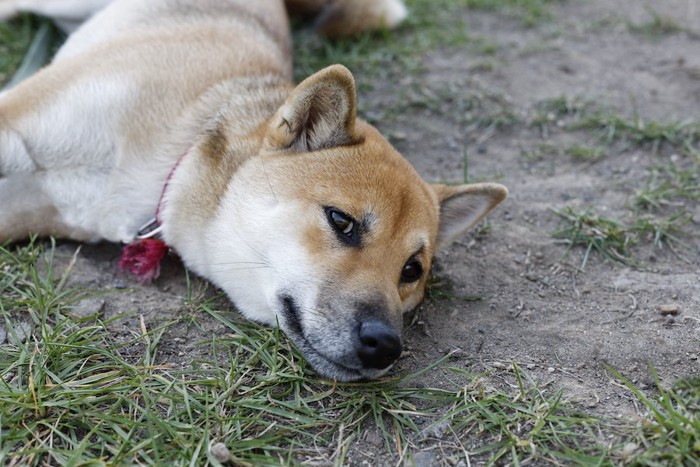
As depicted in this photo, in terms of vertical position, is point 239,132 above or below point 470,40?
above

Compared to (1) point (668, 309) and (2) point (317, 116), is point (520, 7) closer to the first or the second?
(2) point (317, 116)

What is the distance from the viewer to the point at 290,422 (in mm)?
2963

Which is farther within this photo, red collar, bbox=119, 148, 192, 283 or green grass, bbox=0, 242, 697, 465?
red collar, bbox=119, 148, 192, 283

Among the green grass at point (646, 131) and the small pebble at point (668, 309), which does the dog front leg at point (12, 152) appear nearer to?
the small pebble at point (668, 309)

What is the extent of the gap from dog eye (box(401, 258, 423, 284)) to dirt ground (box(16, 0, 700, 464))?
10.9 inches

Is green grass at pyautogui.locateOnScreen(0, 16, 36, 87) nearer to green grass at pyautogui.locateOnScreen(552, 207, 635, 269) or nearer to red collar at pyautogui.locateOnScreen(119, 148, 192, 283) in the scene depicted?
red collar at pyautogui.locateOnScreen(119, 148, 192, 283)

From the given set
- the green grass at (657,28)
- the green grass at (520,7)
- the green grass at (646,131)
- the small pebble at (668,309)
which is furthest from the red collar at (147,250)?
the green grass at (657,28)

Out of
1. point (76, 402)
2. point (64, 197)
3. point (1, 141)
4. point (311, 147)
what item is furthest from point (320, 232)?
point (1, 141)

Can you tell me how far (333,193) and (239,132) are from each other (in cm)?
78

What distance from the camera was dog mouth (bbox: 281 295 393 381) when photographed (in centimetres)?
312

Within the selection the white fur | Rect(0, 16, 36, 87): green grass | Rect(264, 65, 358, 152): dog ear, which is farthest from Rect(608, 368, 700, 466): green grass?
Rect(0, 16, 36, 87): green grass

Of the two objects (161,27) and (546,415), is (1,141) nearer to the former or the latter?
(161,27)

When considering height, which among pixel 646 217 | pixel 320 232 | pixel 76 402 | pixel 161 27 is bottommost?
pixel 646 217

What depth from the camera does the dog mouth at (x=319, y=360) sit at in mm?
3119
